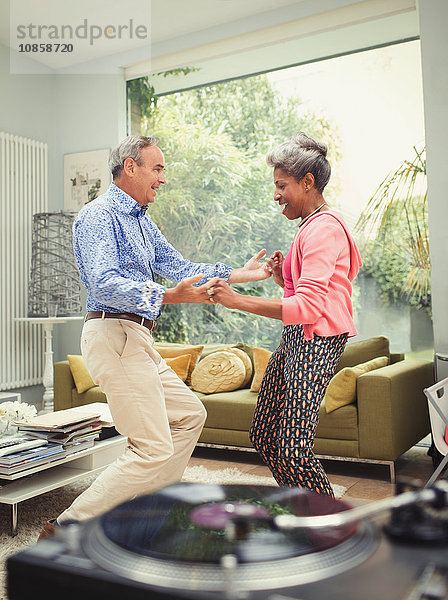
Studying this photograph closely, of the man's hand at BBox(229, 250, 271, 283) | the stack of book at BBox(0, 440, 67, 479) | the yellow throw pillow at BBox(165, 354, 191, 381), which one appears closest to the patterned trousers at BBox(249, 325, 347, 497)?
the man's hand at BBox(229, 250, 271, 283)

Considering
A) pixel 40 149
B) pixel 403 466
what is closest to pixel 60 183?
pixel 40 149

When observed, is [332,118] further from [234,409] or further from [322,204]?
[322,204]

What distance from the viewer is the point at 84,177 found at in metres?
5.75

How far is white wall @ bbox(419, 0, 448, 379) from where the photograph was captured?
3756 millimetres

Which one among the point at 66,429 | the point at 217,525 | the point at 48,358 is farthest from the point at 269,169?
the point at 217,525

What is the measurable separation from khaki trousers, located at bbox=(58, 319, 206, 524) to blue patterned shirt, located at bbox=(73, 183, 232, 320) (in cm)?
11

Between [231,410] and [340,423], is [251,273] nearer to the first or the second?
[340,423]

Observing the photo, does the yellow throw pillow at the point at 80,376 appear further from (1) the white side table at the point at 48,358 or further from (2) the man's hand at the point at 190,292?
(2) the man's hand at the point at 190,292

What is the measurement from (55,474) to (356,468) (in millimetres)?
1905

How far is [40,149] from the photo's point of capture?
5684mm

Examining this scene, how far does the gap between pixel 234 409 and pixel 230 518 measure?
290 centimetres

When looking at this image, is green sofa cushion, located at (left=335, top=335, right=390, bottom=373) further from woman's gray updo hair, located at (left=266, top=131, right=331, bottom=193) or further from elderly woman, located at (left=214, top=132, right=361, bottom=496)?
woman's gray updo hair, located at (left=266, top=131, right=331, bottom=193)

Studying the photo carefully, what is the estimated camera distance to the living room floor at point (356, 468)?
322 cm

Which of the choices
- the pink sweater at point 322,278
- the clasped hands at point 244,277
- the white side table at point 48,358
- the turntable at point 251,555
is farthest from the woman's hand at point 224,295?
the white side table at point 48,358
